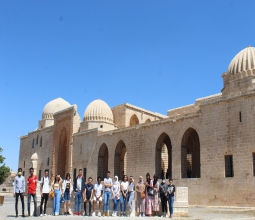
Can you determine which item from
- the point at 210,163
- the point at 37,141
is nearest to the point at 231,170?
the point at 210,163

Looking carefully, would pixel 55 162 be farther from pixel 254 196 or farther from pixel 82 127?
pixel 254 196

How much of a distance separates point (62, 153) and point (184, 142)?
49.7 ft

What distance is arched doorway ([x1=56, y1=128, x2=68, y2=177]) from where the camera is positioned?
31.3 metres

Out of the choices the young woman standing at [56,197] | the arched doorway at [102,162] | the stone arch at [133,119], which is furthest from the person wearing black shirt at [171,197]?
the stone arch at [133,119]

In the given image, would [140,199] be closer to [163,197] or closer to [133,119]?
[163,197]

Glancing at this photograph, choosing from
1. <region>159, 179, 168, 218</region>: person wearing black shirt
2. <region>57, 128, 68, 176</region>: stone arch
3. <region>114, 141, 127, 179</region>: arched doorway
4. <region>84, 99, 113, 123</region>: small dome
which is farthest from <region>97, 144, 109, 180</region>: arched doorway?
<region>159, 179, 168, 218</region>: person wearing black shirt

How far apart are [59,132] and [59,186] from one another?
21207 mm

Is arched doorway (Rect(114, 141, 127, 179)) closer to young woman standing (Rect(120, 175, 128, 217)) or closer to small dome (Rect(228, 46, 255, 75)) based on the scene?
small dome (Rect(228, 46, 255, 75))

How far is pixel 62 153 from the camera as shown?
31.8m

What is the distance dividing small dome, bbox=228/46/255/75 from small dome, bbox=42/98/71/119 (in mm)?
22484

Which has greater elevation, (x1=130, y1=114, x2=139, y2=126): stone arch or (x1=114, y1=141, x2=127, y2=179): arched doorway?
(x1=130, y1=114, x2=139, y2=126): stone arch

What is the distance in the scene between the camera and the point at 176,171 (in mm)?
19797

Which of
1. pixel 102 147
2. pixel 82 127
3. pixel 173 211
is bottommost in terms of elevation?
pixel 173 211

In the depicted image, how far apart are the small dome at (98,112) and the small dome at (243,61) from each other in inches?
500
